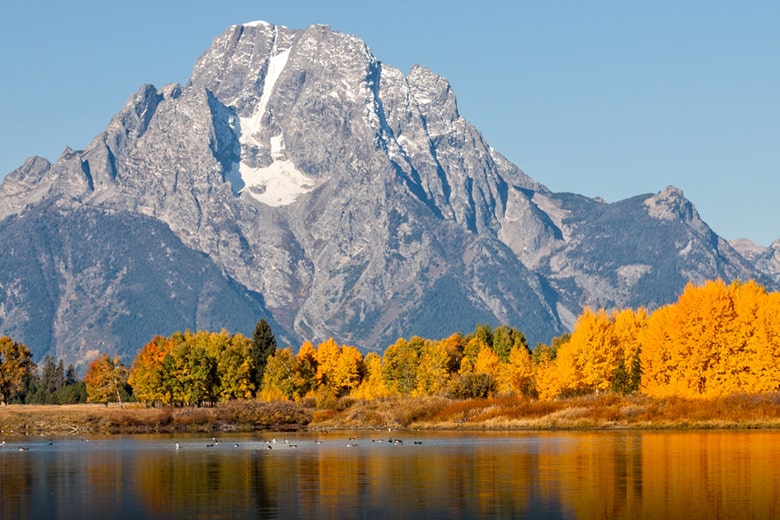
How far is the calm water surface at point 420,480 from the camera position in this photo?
54.0 m

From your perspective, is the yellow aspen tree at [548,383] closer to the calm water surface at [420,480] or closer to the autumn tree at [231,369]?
the calm water surface at [420,480]

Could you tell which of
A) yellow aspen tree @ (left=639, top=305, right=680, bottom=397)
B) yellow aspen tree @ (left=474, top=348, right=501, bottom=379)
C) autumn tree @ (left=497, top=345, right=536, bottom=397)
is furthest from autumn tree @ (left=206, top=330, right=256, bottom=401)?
yellow aspen tree @ (left=639, top=305, right=680, bottom=397)

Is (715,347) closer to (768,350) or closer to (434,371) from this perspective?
(768,350)

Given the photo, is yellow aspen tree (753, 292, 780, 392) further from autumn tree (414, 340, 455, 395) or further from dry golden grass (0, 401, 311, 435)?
dry golden grass (0, 401, 311, 435)

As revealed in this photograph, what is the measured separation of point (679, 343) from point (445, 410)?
30.0 metres

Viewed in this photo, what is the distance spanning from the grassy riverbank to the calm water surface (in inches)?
468

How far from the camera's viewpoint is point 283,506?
184 ft

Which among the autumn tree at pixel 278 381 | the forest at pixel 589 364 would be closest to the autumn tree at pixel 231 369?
the forest at pixel 589 364

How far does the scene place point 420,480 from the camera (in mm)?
67438

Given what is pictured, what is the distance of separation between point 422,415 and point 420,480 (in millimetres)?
80237

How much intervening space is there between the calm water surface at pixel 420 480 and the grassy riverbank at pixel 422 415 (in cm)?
1189

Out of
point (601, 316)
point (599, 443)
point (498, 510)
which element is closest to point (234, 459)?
point (599, 443)

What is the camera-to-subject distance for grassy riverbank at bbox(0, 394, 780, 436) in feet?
382

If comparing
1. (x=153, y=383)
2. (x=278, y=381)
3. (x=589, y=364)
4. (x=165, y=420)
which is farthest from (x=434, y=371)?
(x=153, y=383)
